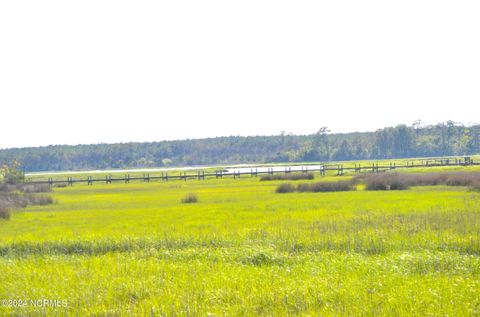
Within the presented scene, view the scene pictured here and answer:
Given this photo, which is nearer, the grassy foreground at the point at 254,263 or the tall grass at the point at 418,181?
the grassy foreground at the point at 254,263

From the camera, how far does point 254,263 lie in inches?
778

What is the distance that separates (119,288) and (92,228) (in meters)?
13.6

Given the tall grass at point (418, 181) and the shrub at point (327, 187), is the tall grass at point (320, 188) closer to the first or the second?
the shrub at point (327, 187)

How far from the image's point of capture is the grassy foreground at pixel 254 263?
1485 centimetres

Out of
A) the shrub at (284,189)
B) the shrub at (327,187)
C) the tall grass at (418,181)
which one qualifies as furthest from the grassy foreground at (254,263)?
the shrub at (284,189)

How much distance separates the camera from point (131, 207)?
4256cm

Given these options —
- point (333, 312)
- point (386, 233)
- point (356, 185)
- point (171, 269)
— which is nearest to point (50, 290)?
point (171, 269)

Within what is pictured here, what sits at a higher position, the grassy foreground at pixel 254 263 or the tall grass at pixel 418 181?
the tall grass at pixel 418 181

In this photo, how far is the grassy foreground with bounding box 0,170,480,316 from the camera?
14852 millimetres

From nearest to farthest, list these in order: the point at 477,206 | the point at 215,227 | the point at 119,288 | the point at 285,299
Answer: the point at 285,299
the point at 119,288
the point at 215,227
the point at 477,206

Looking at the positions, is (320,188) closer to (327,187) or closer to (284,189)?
(327,187)

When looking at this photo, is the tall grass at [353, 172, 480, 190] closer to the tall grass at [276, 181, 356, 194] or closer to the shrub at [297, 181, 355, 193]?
the shrub at [297, 181, 355, 193]

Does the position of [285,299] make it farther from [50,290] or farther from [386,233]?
[386,233]

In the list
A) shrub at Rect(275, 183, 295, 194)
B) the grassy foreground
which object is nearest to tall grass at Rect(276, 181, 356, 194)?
shrub at Rect(275, 183, 295, 194)
